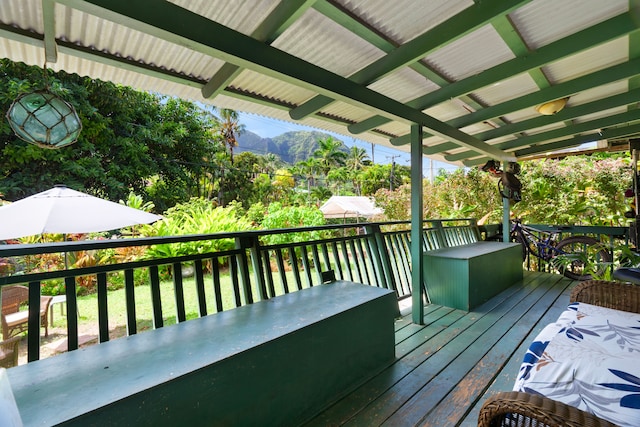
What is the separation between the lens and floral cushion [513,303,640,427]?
0.90 metres

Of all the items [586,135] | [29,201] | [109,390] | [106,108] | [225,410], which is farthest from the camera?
[106,108]

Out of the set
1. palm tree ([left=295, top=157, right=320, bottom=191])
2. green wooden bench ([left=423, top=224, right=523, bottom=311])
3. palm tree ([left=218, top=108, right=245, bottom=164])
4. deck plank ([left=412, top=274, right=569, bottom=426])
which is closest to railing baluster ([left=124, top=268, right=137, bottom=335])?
deck plank ([left=412, top=274, right=569, bottom=426])

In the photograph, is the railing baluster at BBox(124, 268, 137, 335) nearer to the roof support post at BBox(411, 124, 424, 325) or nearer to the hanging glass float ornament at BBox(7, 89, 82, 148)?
the hanging glass float ornament at BBox(7, 89, 82, 148)

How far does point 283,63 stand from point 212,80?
686 millimetres

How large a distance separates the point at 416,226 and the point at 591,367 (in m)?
1.91

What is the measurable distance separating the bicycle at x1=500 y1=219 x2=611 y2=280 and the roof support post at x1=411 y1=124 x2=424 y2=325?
2.40m

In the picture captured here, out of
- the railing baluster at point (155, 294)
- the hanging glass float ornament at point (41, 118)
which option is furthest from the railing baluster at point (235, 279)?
the hanging glass float ornament at point (41, 118)

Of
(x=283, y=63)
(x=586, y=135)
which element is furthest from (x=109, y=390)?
(x=586, y=135)

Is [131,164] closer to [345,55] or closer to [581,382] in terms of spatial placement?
[345,55]

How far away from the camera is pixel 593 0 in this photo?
1.62 meters

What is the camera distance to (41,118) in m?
1.89

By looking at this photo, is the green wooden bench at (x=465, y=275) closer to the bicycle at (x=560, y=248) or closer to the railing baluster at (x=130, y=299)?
the bicycle at (x=560, y=248)

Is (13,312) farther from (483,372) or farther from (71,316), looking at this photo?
(483,372)

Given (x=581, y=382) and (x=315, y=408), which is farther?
(x=315, y=408)
